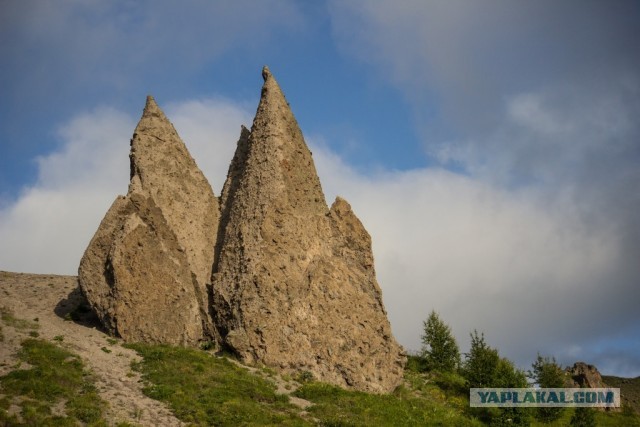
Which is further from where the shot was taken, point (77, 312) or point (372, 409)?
point (77, 312)

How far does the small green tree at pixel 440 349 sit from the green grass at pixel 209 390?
61.5 ft

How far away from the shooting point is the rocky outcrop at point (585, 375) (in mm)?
56625

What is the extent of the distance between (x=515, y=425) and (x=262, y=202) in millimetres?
19168

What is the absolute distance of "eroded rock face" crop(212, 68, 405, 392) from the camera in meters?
31.0

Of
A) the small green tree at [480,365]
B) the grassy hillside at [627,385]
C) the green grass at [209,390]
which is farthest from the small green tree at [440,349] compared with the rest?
the grassy hillside at [627,385]

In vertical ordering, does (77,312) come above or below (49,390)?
above

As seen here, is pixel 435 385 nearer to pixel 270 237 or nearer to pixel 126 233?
pixel 270 237

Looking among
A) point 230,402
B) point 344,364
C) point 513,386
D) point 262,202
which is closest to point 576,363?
point 513,386

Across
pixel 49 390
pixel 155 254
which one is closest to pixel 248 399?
pixel 49 390

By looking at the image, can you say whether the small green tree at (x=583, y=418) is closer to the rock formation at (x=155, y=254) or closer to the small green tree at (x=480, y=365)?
the small green tree at (x=480, y=365)

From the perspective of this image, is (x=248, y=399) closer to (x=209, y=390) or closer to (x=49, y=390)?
(x=209, y=390)

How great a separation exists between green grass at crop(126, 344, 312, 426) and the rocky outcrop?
41261mm

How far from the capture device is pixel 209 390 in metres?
→ 25.6

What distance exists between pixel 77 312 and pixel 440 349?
2656 centimetres
